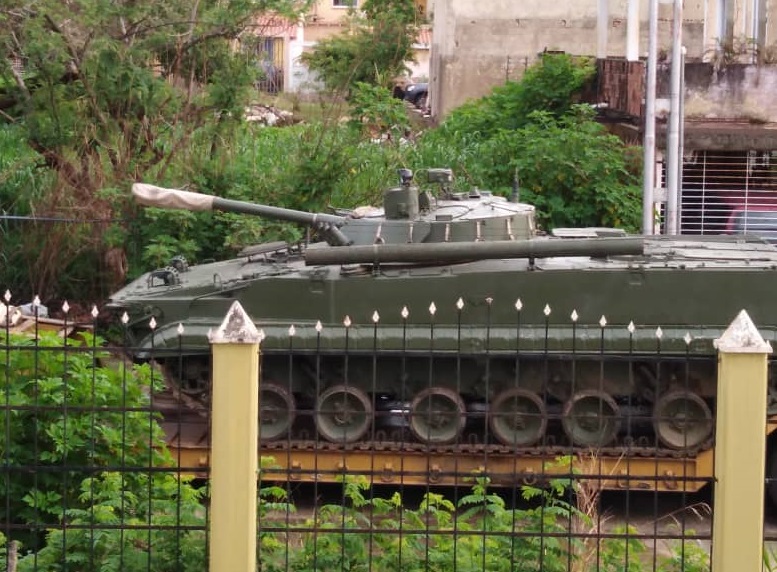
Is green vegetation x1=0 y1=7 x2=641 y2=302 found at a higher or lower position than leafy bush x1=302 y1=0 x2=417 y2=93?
lower

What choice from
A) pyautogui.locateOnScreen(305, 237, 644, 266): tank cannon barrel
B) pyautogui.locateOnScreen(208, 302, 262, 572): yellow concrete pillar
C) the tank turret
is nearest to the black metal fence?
pyautogui.locateOnScreen(208, 302, 262, 572): yellow concrete pillar

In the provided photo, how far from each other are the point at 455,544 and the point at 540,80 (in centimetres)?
1493

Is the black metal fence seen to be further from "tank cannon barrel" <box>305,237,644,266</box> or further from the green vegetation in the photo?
the green vegetation

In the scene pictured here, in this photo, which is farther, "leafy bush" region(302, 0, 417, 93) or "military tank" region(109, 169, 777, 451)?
"leafy bush" region(302, 0, 417, 93)

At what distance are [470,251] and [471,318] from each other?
0.52 meters

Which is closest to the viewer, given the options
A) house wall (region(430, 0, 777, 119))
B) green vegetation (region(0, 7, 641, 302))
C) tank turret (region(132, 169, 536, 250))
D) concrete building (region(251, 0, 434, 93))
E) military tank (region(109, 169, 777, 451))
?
military tank (region(109, 169, 777, 451))

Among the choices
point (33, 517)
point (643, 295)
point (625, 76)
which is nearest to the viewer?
point (33, 517)

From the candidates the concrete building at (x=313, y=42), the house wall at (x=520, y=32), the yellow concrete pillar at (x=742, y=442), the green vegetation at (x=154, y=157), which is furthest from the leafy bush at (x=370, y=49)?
the yellow concrete pillar at (x=742, y=442)

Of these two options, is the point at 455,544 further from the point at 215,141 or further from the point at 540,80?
the point at 540,80

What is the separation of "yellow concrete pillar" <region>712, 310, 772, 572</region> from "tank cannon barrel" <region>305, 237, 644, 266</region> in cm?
443

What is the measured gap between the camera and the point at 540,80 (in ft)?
69.1

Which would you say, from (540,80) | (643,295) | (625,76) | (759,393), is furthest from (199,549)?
(540,80)

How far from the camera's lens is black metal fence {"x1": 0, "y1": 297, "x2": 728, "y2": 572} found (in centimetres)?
696

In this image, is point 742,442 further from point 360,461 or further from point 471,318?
point 360,461
